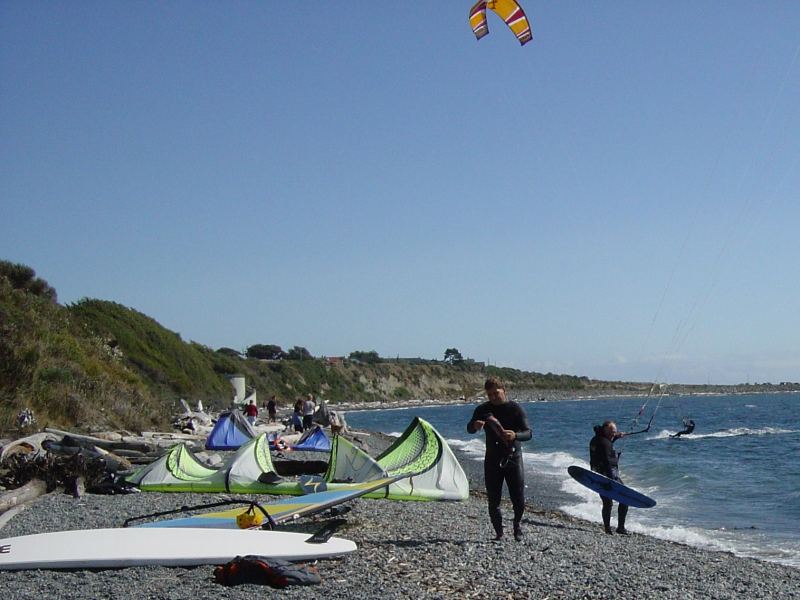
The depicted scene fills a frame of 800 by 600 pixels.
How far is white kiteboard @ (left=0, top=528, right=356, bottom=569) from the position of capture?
652 cm

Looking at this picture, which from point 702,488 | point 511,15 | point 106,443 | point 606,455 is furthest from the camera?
point 702,488

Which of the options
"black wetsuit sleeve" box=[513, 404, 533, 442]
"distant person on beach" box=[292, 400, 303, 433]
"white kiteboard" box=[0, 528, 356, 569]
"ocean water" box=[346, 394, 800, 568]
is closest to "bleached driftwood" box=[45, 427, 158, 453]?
"white kiteboard" box=[0, 528, 356, 569]

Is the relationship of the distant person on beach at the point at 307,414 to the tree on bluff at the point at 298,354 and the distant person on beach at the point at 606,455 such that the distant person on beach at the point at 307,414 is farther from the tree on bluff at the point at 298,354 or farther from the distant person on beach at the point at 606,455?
the tree on bluff at the point at 298,354

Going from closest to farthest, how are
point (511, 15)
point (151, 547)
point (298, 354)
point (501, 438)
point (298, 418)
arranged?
1. point (151, 547)
2. point (501, 438)
3. point (511, 15)
4. point (298, 418)
5. point (298, 354)

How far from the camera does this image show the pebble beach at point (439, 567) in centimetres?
604

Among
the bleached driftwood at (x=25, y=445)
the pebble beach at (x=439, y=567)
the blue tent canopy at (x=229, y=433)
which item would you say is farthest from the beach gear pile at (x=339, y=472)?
the blue tent canopy at (x=229, y=433)

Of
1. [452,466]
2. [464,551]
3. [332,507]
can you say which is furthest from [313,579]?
[452,466]

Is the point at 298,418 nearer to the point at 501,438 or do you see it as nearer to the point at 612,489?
the point at 612,489

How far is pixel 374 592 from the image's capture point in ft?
19.6

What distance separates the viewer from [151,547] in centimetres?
682

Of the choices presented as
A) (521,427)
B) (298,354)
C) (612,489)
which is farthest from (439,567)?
(298,354)

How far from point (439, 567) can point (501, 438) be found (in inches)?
54.0

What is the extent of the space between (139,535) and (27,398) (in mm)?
11977

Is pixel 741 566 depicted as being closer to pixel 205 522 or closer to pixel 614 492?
pixel 614 492
